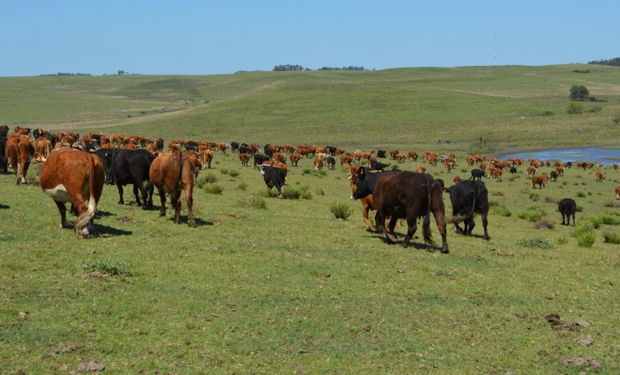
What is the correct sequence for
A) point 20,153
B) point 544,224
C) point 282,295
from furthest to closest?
point 544,224, point 20,153, point 282,295

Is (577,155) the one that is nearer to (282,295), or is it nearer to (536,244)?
(536,244)

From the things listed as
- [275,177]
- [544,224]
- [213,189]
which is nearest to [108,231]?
[213,189]

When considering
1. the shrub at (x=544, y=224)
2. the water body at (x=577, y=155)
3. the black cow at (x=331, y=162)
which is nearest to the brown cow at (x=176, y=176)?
the shrub at (x=544, y=224)

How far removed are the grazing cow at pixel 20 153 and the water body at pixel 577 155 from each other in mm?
58361

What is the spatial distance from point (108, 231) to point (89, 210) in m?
1.43

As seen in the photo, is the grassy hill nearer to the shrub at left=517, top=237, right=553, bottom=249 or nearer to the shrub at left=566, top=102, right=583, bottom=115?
the shrub at left=566, top=102, right=583, bottom=115

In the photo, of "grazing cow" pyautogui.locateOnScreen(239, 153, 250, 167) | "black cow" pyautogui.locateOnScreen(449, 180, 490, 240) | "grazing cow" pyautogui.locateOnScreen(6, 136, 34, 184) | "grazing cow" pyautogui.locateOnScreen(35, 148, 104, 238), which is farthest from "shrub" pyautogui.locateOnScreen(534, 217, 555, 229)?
"grazing cow" pyautogui.locateOnScreen(239, 153, 250, 167)

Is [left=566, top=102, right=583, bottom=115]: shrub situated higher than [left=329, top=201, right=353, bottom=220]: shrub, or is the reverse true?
[left=566, top=102, right=583, bottom=115]: shrub

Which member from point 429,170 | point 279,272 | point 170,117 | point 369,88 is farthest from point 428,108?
point 279,272

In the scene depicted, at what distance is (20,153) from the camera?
66.8 feet

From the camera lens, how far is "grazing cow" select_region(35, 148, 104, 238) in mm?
12734

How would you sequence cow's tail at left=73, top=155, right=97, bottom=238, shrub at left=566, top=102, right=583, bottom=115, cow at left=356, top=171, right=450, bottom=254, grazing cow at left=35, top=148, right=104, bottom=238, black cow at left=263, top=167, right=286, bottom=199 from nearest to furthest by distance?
cow's tail at left=73, top=155, right=97, bottom=238 < grazing cow at left=35, top=148, right=104, bottom=238 < cow at left=356, top=171, right=450, bottom=254 < black cow at left=263, top=167, right=286, bottom=199 < shrub at left=566, top=102, right=583, bottom=115

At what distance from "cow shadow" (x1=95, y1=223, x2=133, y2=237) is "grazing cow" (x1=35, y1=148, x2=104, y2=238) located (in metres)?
0.44

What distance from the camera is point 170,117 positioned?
110m
